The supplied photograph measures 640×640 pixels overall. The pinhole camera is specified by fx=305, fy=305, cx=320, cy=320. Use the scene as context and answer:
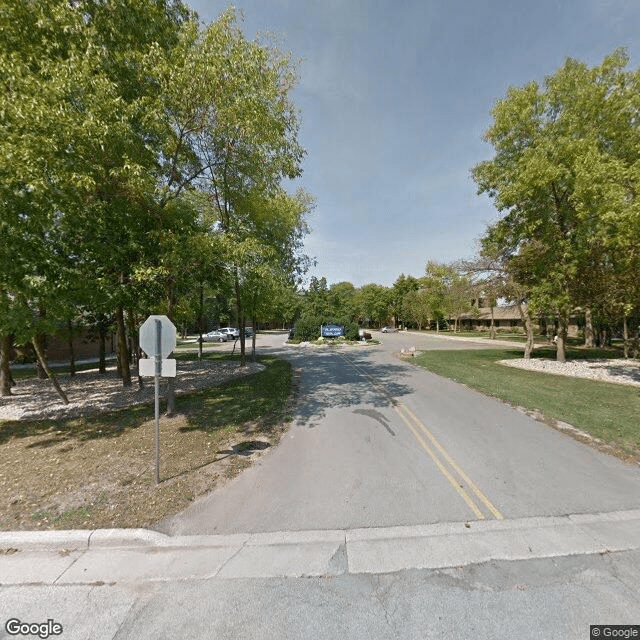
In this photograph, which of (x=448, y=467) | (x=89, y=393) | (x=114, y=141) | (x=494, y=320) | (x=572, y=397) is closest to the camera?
(x=448, y=467)

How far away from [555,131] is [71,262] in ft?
65.0

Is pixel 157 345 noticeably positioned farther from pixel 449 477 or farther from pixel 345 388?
pixel 345 388

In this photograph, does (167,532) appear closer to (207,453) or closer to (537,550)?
(207,453)

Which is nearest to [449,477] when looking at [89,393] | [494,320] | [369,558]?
[369,558]

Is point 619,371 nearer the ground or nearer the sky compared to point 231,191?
nearer the ground

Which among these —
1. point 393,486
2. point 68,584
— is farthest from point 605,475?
point 68,584

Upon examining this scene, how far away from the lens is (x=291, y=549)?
11.0 ft

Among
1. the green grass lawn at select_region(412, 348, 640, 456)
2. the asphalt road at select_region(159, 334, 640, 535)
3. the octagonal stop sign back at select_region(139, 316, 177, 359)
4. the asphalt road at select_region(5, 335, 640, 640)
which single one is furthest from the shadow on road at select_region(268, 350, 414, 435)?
the octagonal stop sign back at select_region(139, 316, 177, 359)

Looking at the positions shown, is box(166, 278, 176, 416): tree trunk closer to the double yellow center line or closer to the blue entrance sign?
the double yellow center line

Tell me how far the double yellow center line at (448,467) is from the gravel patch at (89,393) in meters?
7.58

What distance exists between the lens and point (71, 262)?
6859 millimetres

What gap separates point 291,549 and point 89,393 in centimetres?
1041

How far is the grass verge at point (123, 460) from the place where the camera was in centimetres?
399

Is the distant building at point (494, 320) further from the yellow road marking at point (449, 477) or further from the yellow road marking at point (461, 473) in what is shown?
the yellow road marking at point (449, 477)
